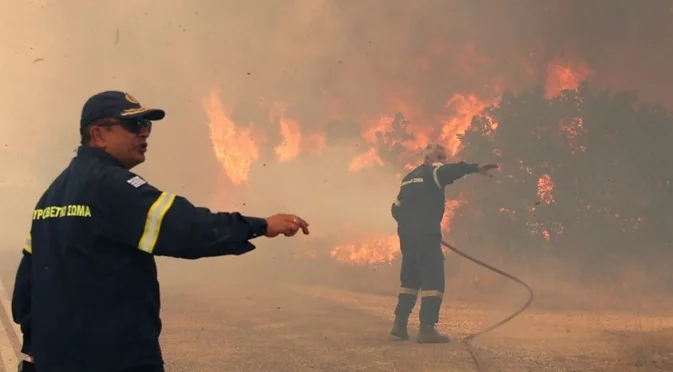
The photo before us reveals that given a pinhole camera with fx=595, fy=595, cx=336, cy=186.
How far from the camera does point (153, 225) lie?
1703 mm

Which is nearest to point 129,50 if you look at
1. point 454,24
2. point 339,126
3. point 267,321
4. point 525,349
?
point 339,126

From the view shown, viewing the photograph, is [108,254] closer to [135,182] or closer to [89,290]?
[89,290]

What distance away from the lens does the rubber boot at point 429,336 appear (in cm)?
526

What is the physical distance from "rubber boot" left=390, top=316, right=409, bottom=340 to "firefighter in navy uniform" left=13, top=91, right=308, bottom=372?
381 centimetres

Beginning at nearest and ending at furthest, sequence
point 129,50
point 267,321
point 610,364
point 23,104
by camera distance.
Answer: point 610,364 < point 267,321 < point 129,50 < point 23,104

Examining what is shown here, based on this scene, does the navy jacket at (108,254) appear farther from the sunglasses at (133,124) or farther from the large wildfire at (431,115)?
the large wildfire at (431,115)

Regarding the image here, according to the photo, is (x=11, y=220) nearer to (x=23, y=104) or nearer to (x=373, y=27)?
Answer: (x=23, y=104)

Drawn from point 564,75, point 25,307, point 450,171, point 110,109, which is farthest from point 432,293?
point 564,75

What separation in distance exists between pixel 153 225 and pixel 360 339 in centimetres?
393

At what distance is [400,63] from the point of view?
12.5 meters

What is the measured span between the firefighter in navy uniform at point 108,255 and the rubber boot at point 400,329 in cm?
381

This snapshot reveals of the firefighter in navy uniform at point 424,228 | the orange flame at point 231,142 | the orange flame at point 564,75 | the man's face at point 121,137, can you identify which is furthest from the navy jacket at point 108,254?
the orange flame at point 231,142

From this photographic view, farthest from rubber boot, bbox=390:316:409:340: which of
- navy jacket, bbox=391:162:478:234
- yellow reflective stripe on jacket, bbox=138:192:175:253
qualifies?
yellow reflective stripe on jacket, bbox=138:192:175:253

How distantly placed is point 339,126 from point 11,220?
65.0 feet
